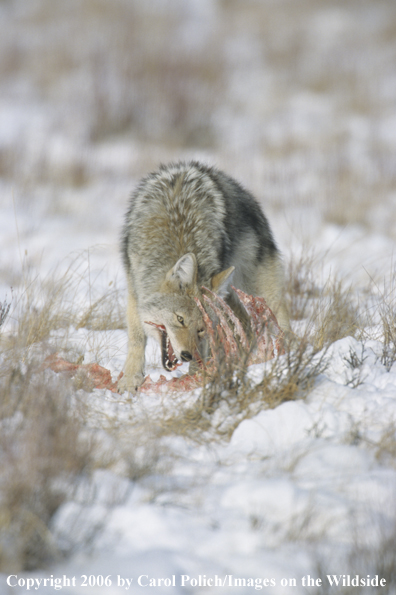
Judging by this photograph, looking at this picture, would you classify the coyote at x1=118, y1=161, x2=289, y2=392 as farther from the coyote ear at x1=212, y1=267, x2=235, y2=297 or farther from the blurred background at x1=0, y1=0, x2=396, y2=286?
the blurred background at x1=0, y1=0, x2=396, y2=286

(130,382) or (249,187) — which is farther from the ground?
(249,187)

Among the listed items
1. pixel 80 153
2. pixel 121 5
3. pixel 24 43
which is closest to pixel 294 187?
pixel 80 153

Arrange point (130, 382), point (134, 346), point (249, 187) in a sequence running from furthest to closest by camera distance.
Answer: point (249, 187), point (134, 346), point (130, 382)

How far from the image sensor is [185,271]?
137 inches

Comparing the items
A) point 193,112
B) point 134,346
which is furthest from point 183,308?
point 193,112

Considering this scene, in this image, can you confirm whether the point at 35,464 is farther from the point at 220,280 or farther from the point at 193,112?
the point at 193,112

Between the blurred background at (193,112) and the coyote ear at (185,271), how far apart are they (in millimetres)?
2262

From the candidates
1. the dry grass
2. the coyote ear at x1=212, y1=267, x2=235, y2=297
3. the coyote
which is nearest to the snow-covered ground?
the dry grass

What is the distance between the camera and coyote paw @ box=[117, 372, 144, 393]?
374 cm

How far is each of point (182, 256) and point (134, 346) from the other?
40.3 inches

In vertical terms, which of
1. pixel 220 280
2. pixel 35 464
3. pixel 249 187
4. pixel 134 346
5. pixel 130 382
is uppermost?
pixel 249 187

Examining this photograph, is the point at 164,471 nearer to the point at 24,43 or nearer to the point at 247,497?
the point at 247,497

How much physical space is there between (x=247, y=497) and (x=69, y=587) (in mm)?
716

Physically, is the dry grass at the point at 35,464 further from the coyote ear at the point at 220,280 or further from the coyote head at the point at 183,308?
the coyote ear at the point at 220,280
